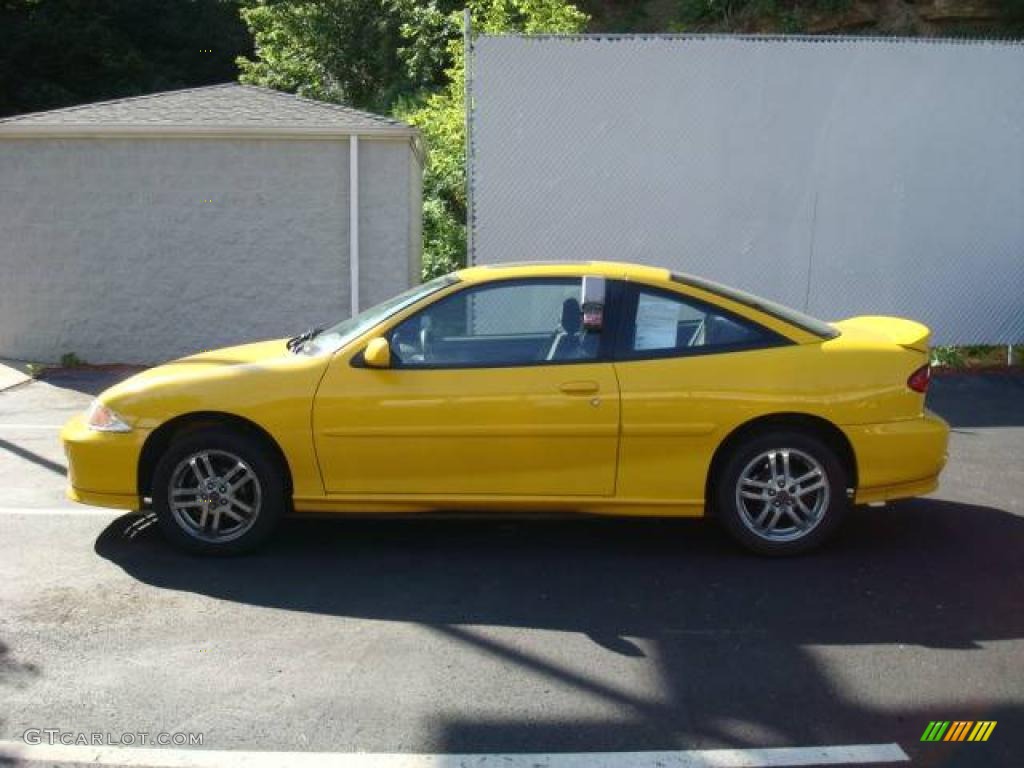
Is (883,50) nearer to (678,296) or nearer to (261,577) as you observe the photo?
(678,296)

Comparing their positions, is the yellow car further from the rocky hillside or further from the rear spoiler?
the rocky hillside

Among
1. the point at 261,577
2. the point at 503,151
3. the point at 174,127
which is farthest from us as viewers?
the point at 174,127

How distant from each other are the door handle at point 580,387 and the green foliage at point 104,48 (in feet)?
76.5

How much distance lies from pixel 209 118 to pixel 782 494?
8179mm

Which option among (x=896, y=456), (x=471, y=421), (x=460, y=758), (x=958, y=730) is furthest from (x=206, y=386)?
(x=958, y=730)

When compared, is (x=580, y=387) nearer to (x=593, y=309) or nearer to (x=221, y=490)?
(x=593, y=309)

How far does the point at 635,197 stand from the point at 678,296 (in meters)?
5.31

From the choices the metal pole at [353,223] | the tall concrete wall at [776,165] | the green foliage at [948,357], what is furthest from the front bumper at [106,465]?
the green foliage at [948,357]

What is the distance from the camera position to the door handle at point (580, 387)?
5.46 meters

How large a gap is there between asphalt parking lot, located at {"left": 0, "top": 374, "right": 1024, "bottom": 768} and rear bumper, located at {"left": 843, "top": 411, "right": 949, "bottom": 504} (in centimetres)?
37

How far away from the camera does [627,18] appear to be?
25438mm

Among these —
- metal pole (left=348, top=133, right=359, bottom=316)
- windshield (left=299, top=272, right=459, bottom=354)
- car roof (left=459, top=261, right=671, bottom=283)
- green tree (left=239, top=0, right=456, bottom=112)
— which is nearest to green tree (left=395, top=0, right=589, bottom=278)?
metal pole (left=348, top=133, right=359, bottom=316)

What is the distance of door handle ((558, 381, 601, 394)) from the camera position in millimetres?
5457

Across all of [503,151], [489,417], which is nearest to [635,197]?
[503,151]
